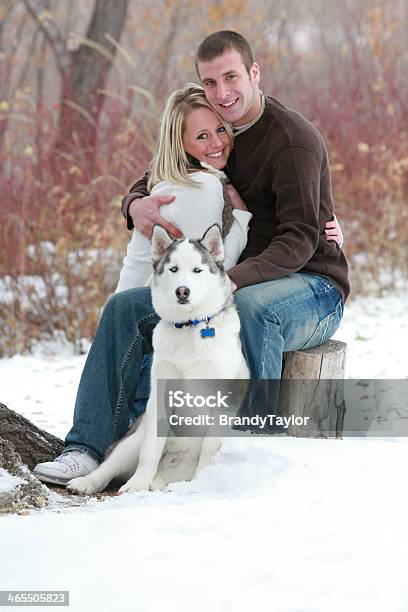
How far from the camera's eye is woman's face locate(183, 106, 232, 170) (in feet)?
13.1

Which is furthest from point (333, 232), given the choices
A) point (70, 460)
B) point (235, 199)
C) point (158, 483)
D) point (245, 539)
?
point (245, 539)

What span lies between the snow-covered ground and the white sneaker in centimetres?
38

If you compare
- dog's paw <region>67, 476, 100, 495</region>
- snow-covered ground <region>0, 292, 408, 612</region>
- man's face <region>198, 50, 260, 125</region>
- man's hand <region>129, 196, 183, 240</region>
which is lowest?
dog's paw <region>67, 476, 100, 495</region>

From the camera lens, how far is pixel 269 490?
3.04 m

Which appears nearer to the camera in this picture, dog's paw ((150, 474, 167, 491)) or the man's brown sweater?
dog's paw ((150, 474, 167, 491))

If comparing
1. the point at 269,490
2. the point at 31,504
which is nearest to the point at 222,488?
the point at 269,490

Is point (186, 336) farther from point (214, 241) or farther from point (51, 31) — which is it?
point (51, 31)

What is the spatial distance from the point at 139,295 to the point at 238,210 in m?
0.61

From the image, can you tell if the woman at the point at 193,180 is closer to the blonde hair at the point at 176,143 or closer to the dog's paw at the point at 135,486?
the blonde hair at the point at 176,143

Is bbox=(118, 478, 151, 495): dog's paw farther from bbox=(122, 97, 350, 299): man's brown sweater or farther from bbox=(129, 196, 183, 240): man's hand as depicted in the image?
bbox=(129, 196, 183, 240): man's hand

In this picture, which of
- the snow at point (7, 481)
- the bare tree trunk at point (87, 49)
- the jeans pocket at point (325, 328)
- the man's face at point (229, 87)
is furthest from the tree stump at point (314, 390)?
the bare tree trunk at point (87, 49)

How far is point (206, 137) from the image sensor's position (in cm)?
402

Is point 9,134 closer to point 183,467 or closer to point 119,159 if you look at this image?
point 119,159

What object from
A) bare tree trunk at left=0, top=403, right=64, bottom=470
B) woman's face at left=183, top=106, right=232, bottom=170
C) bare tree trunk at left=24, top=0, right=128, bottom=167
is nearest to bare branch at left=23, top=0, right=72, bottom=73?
bare tree trunk at left=24, top=0, right=128, bottom=167
